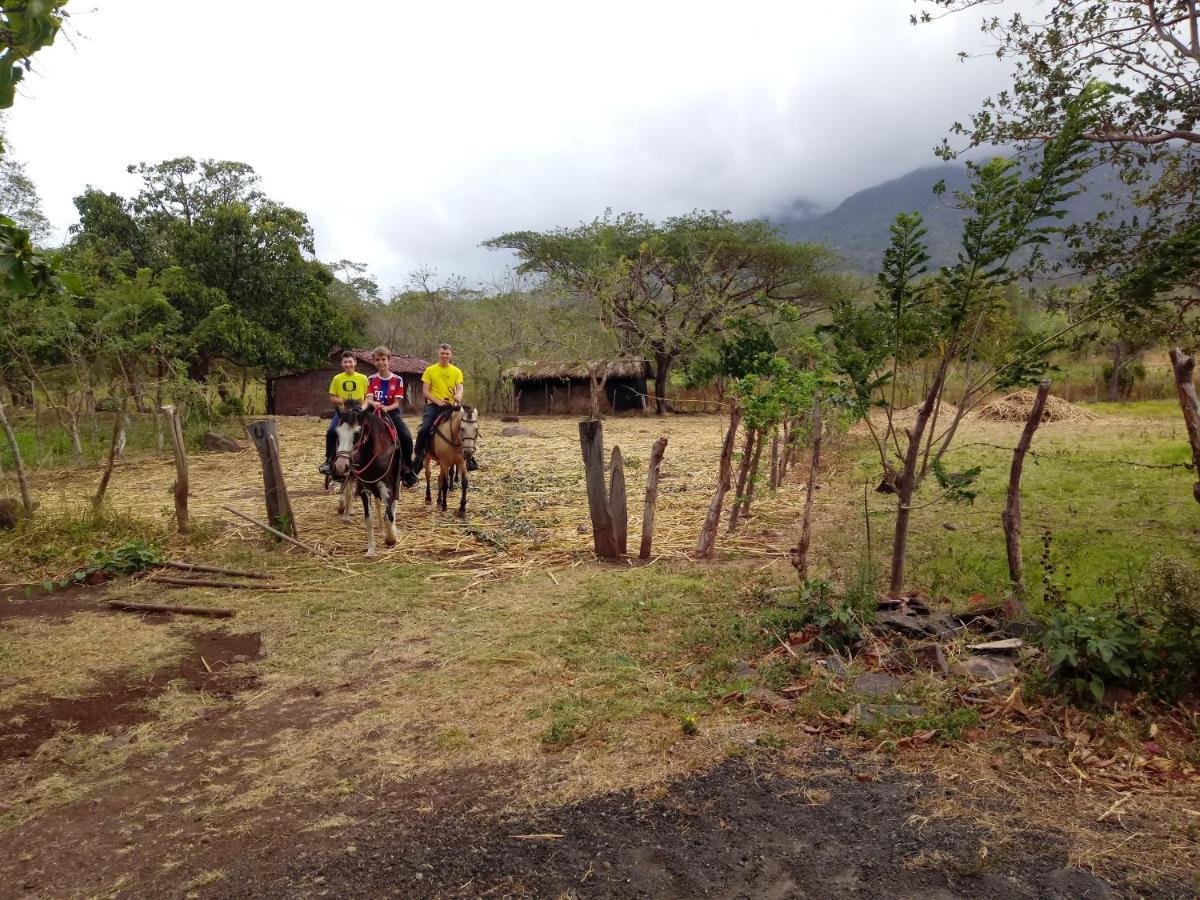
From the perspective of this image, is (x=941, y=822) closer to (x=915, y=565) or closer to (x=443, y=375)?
(x=915, y=565)

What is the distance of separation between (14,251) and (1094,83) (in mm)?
5933

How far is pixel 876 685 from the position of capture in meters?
4.48

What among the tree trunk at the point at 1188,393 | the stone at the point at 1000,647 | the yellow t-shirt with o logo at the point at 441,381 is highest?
the yellow t-shirt with o logo at the point at 441,381

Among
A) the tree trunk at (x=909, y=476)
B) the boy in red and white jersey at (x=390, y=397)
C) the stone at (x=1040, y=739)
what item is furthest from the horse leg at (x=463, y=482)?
the stone at (x=1040, y=739)

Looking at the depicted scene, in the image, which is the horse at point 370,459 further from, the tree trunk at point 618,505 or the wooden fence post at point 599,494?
the tree trunk at point 618,505

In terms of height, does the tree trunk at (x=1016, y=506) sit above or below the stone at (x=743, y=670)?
above

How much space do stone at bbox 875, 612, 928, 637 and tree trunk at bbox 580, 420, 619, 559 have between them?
10.5 feet

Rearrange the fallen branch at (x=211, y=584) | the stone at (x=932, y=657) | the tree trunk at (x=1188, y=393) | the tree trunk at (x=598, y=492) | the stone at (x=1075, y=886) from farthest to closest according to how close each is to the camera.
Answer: the tree trunk at (x=598, y=492) → the fallen branch at (x=211, y=584) → the stone at (x=932, y=657) → the tree trunk at (x=1188, y=393) → the stone at (x=1075, y=886)

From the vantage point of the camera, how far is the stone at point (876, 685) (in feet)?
14.4

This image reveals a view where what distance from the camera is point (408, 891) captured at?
2945 mm

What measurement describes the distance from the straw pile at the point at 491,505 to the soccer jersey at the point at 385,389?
66.5 inches

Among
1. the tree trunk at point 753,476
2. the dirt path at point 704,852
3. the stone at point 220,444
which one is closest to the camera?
the dirt path at point 704,852

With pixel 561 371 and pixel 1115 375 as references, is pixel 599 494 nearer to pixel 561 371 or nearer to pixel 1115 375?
pixel 561 371

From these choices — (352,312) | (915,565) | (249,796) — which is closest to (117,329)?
(249,796)
